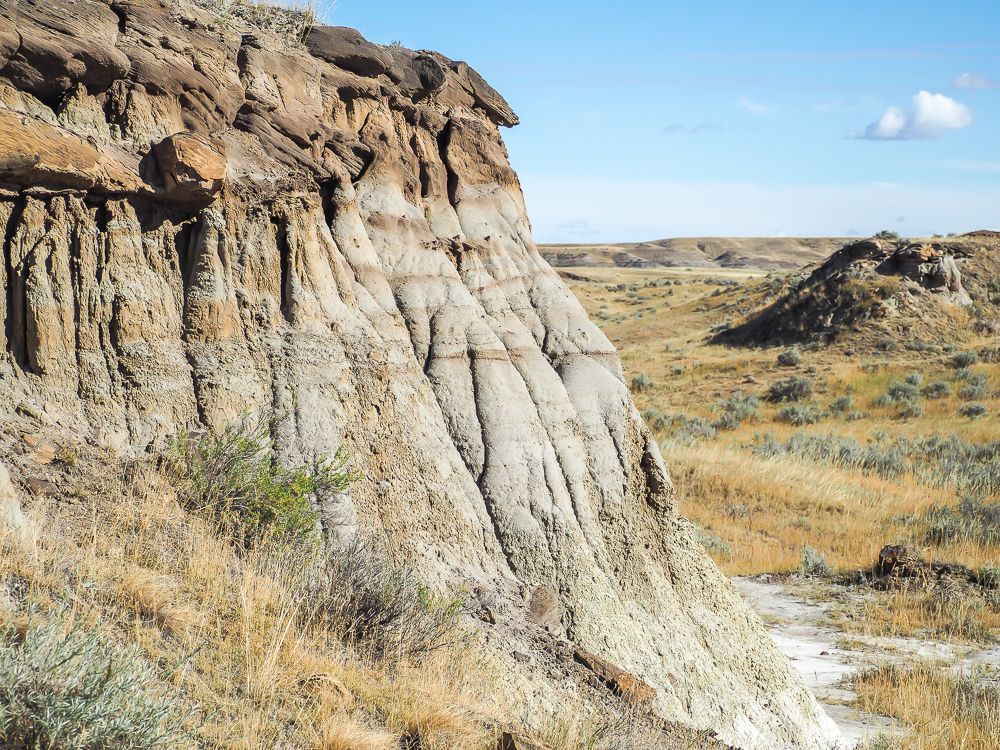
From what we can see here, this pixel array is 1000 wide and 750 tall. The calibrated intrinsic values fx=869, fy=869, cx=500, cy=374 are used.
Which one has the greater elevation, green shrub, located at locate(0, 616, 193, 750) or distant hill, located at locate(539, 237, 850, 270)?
distant hill, located at locate(539, 237, 850, 270)

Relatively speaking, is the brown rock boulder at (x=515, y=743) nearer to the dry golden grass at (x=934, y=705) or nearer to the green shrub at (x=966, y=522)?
the dry golden grass at (x=934, y=705)

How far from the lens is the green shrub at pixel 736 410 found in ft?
87.0

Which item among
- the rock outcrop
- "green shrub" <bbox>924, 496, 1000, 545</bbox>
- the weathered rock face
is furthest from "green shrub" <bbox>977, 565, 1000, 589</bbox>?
the rock outcrop

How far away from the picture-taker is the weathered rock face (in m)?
6.20

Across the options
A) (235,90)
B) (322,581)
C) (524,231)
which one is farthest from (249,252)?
(524,231)

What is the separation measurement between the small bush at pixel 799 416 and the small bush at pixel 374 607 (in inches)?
Result: 902

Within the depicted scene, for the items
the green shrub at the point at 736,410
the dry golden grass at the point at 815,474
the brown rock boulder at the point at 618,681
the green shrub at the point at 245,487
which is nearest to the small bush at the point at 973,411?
the dry golden grass at the point at 815,474

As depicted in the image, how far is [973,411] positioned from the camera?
26.3 metres

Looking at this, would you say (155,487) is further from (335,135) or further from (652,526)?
(652,526)

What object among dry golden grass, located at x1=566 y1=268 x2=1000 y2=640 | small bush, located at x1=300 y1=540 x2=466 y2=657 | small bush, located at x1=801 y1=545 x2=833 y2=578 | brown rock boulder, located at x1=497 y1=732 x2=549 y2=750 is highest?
small bush, located at x1=300 y1=540 x2=466 y2=657

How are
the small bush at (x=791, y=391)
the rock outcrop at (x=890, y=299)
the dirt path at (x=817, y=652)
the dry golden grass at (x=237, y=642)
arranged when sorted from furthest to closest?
the rock outcrop at (x=890, y=299), the small bush at (x=791, y=391), the dirt path at (x=817, y=652), the dry golden grass at (x=237, y=642)

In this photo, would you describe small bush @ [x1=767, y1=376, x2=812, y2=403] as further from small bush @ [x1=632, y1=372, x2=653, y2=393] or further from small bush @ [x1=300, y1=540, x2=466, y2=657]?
small bush @ [x1=300, y1=540, x2=466, y2=657]

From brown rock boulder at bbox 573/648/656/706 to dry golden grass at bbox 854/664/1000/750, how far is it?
289 centimetres

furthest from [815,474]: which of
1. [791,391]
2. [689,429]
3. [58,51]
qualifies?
[58,51]
